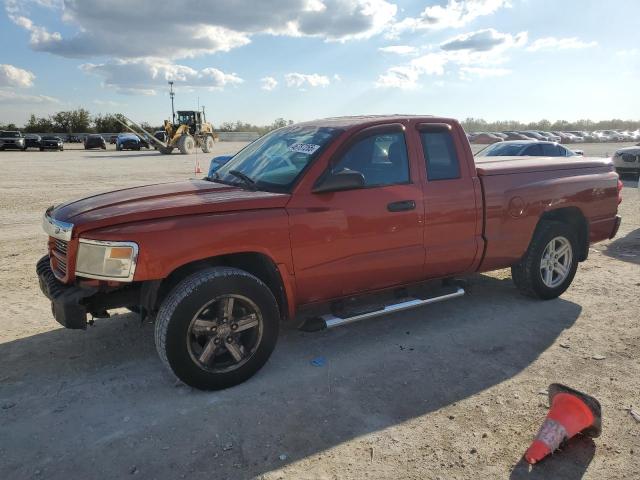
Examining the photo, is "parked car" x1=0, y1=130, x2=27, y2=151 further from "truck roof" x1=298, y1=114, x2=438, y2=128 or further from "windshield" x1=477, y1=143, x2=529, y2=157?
"truck roof" x1=298, y1=114, x2=438, y2=128

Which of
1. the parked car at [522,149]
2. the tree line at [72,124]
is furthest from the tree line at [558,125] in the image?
the parked car at [522,149]

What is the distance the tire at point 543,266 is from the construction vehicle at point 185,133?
30.1 m

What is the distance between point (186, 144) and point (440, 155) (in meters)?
30.9

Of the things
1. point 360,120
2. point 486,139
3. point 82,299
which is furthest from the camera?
point 486,139

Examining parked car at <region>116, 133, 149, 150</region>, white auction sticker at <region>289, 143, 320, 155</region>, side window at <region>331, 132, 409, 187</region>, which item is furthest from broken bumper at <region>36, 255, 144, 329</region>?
parked car at <region>116, 133, 149, 150</region>

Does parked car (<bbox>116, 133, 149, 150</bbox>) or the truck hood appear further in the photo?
parked car (<bbox>116, 133, 149, 150</bbox>)

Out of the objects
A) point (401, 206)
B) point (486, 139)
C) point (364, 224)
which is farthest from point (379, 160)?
point (486, 139)

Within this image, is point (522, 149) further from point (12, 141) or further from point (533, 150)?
point (12, 141)

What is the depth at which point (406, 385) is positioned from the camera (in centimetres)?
362

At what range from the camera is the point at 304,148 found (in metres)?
4.07

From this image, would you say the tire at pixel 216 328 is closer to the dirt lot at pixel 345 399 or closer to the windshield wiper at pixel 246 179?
the dirt lot at pixel 345 399

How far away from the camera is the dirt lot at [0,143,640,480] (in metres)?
2.80

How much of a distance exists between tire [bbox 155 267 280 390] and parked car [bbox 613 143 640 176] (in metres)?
15.7

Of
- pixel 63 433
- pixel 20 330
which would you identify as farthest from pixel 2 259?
pixel 63 433
